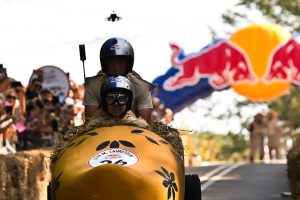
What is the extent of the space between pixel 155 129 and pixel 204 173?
46.7 ft

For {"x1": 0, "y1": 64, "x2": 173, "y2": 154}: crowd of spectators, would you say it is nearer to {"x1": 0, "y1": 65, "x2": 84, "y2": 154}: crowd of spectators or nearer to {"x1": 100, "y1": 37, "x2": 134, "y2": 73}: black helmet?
{"x1": 0, "y1": 65, "x2": 84, "y2": 154}: crowd of spectators

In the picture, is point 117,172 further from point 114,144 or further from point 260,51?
point 260,51

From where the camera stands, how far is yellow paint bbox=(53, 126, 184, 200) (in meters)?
6.99

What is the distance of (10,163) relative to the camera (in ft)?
40.2

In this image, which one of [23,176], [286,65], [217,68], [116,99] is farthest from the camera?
[217,68]

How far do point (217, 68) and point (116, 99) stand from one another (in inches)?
927

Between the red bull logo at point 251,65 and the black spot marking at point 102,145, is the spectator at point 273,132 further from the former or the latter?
the black spot marking at point 102,145

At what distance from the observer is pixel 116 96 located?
8.30m

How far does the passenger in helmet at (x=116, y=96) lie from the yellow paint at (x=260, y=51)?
23098 mm

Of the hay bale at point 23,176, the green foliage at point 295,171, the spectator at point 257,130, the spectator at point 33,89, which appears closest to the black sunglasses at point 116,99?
the hay bale at point 23,176

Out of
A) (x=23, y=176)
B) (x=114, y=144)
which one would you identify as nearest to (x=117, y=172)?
(x=114, y=144)

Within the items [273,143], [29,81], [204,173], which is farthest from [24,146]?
[273,143]

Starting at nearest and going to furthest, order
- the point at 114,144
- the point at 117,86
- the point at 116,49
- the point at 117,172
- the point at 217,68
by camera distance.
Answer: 1. the point at 117,172
2. the point at 114,144
3. the point at 117,86
4. the point at 116,49
5. the point at 217,68

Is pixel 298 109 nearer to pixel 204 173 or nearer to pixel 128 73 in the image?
pixel 204 173
